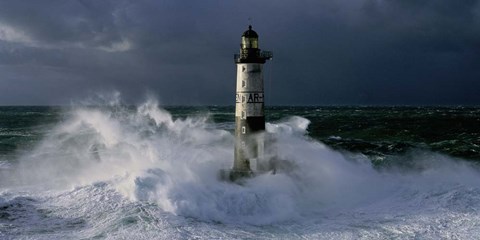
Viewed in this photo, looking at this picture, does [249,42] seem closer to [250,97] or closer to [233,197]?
[250,97]

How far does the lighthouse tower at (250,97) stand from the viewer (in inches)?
673

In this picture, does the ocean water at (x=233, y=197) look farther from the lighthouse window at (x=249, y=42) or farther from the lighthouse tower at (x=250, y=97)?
the lighthouse window at (x=249, y=42)

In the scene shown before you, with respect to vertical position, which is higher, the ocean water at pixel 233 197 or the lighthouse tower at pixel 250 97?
the lighthouse tower at pixel 250 97

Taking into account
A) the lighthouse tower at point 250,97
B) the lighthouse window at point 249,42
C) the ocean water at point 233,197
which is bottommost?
the ocean water at point 233,197

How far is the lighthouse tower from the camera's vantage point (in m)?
17.1

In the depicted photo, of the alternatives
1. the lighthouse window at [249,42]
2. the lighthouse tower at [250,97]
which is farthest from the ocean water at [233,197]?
the lighthouse window at [249,42]

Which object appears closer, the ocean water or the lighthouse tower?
the ocean water

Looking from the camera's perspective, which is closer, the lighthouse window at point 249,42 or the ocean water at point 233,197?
the ocean water at point 233,197

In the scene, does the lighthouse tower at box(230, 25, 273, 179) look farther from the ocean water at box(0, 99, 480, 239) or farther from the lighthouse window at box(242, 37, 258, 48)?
the ocean water at box(0, 99, 480, 239)

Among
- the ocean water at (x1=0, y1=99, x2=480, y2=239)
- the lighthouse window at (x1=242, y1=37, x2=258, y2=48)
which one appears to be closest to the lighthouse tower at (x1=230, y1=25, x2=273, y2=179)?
the lighthouse window at (x1=242, y1=37, x2=258, y2=48)

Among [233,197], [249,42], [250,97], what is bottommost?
[233,197]

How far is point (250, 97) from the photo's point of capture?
17.1 meters

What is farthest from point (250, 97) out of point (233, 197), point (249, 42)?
point (233, 197)

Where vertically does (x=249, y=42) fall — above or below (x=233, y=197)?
above
